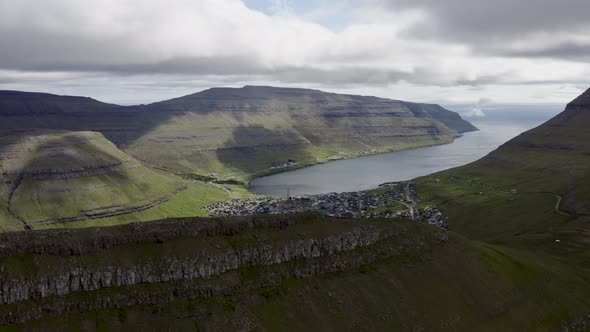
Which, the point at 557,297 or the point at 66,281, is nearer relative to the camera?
the point at 66,281

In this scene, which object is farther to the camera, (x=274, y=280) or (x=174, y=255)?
(x=274, y=280)

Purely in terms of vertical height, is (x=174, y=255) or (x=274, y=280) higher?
(x=174, y=255)

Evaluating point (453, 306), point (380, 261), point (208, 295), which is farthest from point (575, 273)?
point (208, 295)

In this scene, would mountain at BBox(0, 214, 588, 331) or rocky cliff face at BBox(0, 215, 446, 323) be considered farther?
mountain at BBox(0, 214, 588, 331)

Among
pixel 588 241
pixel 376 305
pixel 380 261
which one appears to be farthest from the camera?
pixel 588 241

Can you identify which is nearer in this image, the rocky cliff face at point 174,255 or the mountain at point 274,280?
the rocky cliff face at point 174,255

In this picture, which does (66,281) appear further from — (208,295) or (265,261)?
(265,261)

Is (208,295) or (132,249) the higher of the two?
(132,249)

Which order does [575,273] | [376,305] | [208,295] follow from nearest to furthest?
[208,295] → [376,305] → [575,273]
